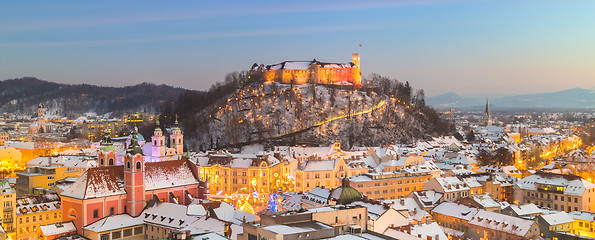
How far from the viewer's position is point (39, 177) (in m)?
72.1

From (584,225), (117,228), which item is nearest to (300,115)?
(584,225)

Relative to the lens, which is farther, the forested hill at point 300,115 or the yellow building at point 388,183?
the forested hill at point 300,115

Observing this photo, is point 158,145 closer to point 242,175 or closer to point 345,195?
point 242,175

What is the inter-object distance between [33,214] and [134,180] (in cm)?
1457

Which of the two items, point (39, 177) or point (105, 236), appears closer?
point (105, 236)

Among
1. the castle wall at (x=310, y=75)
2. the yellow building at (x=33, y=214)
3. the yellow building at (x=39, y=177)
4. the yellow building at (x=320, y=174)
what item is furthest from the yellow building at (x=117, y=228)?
the castle wall at (x=310, y=75)

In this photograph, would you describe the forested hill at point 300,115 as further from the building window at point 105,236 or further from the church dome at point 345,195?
the building window at point 105,236

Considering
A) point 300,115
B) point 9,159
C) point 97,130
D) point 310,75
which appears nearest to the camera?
point 9,159

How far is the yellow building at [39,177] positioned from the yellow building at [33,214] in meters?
16.0

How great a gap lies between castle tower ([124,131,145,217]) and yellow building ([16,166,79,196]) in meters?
29.9

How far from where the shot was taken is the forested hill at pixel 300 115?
123625mm

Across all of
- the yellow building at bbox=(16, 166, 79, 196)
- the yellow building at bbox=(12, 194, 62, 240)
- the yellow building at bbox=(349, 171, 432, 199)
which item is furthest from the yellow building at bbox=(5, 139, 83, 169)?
the yellow building at bbox=(349, 171, 432, 199)

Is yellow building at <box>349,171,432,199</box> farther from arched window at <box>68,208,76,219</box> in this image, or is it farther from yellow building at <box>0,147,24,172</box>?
yellow building at <box>0,147,24,172</box>

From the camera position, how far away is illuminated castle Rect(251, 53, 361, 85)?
147375mm
